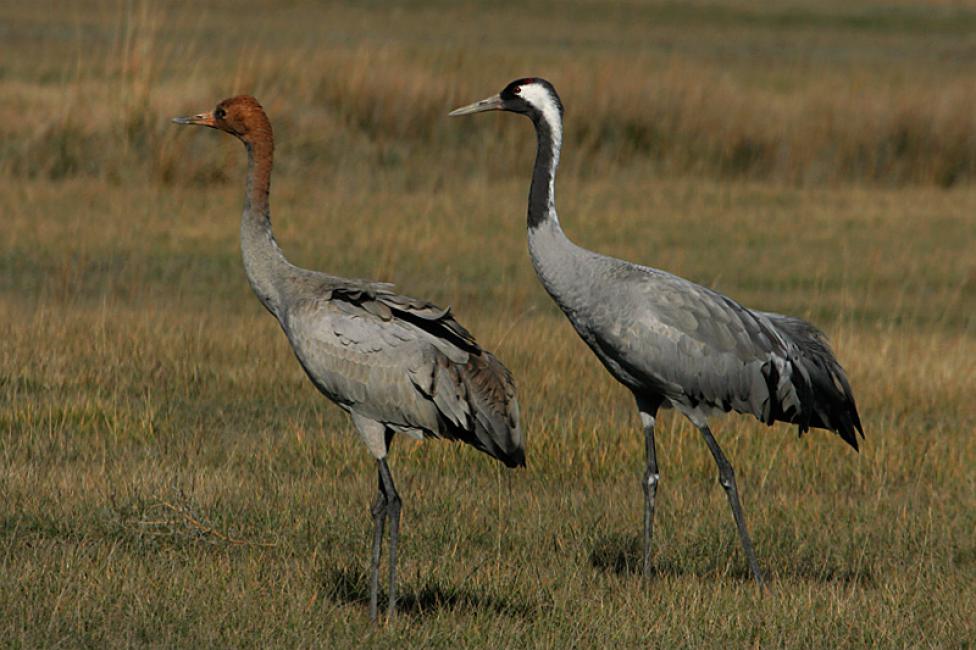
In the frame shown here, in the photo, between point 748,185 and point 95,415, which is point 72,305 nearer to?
point 95,415

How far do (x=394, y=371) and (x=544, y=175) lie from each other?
1.25m

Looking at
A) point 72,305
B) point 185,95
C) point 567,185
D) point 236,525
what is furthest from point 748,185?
point 236,525

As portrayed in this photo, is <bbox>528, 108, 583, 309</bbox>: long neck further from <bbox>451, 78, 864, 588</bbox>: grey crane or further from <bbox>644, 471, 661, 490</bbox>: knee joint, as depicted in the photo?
<bbox>644, 471, 661, 490</bbox>: knee joint

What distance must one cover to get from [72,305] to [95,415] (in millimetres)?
3530

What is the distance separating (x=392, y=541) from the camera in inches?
238

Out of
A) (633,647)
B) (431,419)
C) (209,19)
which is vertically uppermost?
(431,419)

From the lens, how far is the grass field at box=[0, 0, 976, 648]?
6082mm

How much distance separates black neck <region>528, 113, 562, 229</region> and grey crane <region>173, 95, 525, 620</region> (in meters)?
0.80

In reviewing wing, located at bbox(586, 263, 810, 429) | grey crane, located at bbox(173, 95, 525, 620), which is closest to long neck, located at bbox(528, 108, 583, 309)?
wing, located at bbox(586, 263, 810, 429)

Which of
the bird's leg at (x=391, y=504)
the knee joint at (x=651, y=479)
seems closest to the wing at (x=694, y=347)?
the knee joint at (x=651, y=479)

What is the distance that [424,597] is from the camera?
6238 millimetres

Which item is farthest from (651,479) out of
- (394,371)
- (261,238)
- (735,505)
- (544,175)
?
(261,238)

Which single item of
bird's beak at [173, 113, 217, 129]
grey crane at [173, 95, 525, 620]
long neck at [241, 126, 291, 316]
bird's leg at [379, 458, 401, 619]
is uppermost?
bird's beak at [173, 113, 217, 129]

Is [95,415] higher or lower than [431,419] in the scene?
lower
